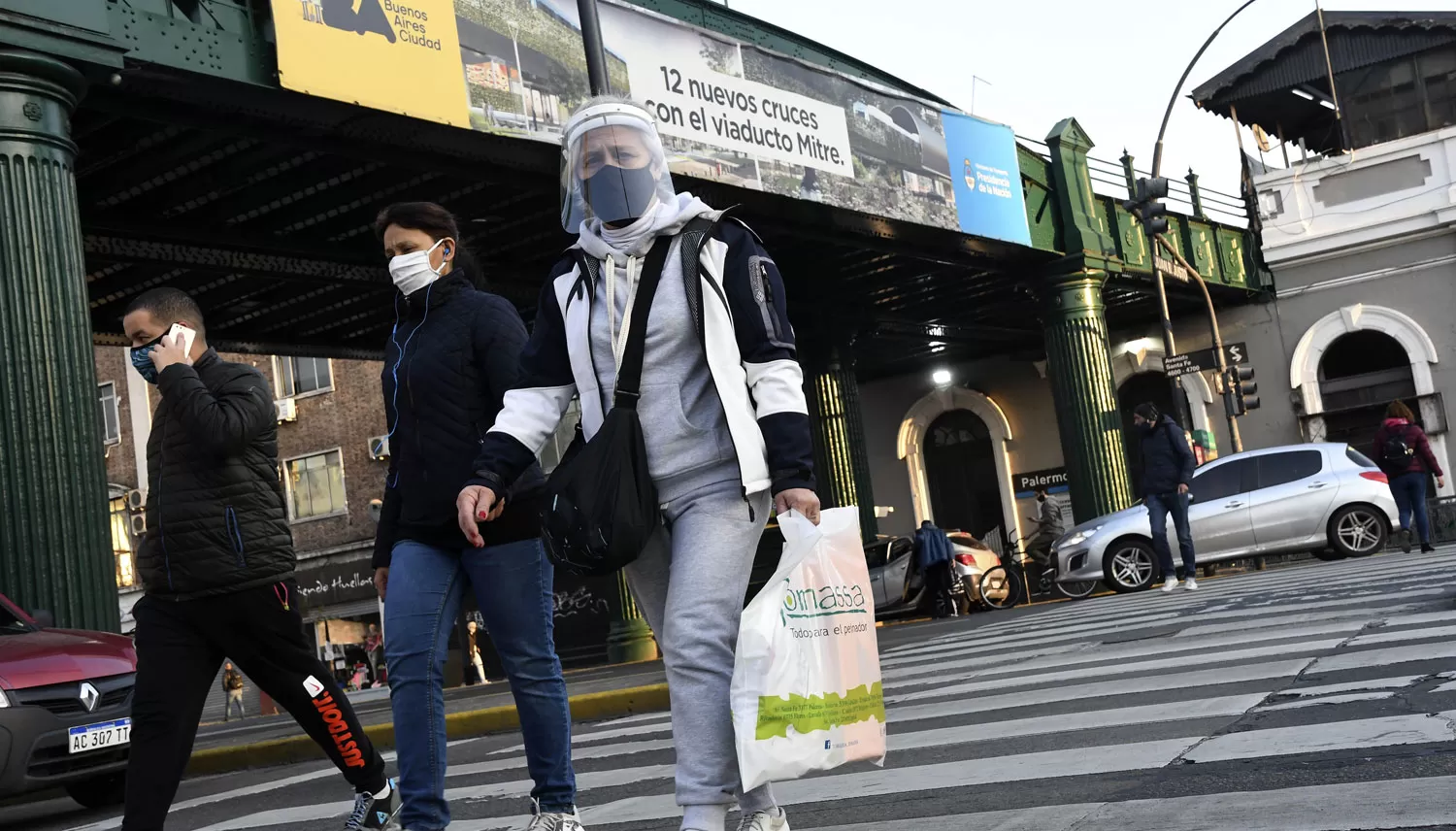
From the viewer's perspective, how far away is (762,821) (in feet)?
10.5

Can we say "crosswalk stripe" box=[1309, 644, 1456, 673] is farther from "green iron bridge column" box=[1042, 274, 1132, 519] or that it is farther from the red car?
"green iron bridge column" box=[1042, 274, 1132, 519]

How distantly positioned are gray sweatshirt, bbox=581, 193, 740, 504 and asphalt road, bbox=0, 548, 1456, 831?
1.14m

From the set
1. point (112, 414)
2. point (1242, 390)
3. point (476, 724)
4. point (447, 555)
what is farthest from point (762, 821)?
point (112, 414)

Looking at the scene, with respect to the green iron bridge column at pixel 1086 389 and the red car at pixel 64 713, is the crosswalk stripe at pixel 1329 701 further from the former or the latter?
the green iron bridge column at pixel 1086 389

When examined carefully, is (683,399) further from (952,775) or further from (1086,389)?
(1086,389)

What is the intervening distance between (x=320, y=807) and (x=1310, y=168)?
85.4 ft

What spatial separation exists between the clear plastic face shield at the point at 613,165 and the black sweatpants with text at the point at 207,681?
1.80 m

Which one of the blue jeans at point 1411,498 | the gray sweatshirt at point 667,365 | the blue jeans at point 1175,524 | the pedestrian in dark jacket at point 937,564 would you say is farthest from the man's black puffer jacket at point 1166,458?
the gray sweatshirt at point 667,365

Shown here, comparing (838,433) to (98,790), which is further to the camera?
(838,433)

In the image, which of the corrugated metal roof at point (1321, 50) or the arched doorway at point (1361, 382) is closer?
the arched doorway at point (1361, 382)

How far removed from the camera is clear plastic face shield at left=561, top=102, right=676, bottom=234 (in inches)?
141

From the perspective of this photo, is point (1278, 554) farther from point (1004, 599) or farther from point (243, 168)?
point (243, 168)

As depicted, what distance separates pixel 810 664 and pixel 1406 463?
1485 centimetres

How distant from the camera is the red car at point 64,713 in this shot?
703 centimetres
